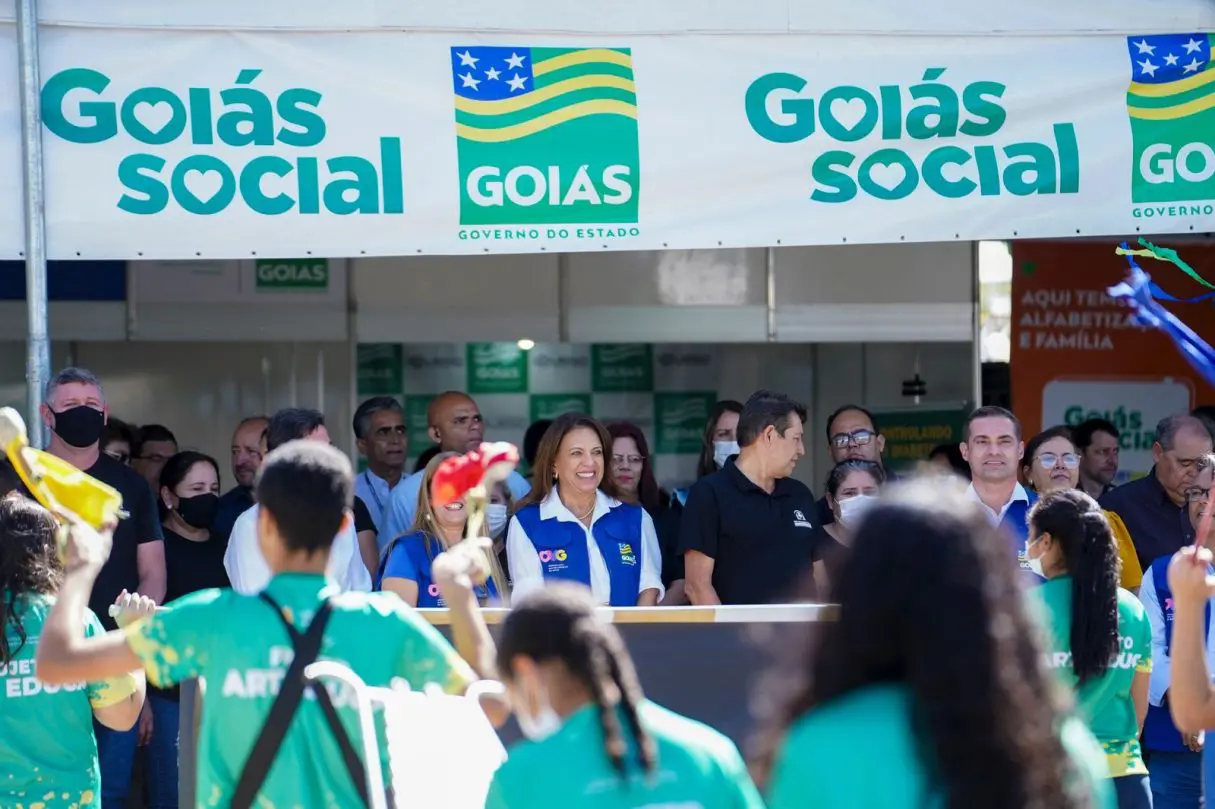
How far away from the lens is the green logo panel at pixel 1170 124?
6.12 metres

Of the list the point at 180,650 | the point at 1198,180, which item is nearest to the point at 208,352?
the point at 1198,180

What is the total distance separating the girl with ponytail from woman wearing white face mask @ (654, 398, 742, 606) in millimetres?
2047

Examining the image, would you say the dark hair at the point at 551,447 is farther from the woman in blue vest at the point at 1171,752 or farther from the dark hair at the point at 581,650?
the dark hair at the point at 581,650

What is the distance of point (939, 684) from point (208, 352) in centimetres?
757

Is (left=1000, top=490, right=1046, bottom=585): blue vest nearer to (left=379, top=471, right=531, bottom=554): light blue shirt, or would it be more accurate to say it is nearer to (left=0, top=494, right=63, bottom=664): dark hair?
(left=379, top=471, right=531, bottom=554): light blue shirt

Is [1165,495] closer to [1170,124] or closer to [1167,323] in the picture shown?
[1170,124]

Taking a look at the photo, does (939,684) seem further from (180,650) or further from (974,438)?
(974,438)

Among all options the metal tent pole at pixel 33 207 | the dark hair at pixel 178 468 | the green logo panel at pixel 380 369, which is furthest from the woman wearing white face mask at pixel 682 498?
the green logo panel at pixel 380 369

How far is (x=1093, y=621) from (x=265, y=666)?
74.0 inches

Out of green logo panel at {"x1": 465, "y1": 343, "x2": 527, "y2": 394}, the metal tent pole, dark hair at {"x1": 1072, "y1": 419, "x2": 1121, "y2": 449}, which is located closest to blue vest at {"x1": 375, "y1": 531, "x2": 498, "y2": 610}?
the metal tent pole

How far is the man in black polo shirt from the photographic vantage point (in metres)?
5.62

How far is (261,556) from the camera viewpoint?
5.31 m

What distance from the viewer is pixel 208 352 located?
29.7 ft

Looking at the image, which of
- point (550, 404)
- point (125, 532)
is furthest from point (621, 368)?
point (125, 532)
